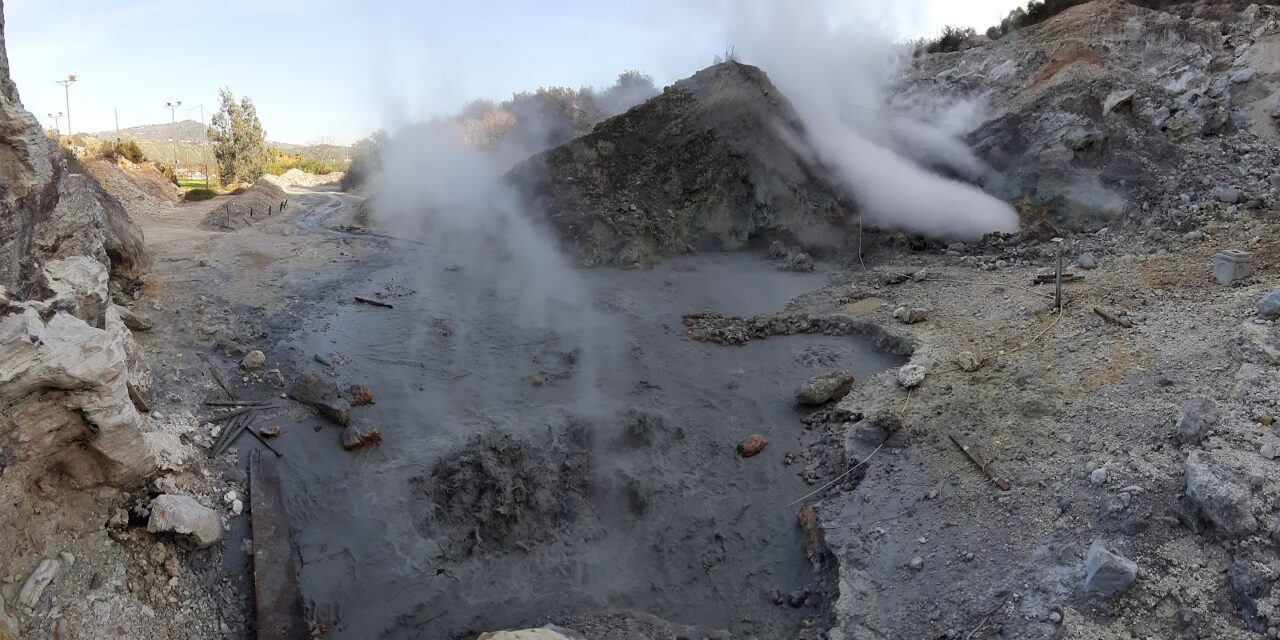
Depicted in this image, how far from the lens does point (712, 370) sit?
317 inches

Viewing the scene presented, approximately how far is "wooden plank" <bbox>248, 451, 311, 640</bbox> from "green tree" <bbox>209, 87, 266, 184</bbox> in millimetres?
24571

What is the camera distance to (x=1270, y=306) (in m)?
5.82

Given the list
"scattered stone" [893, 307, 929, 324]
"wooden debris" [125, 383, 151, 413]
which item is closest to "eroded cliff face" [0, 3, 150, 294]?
"wooden debris" [125, 383, 151, 413]

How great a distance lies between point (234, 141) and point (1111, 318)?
1143 inches

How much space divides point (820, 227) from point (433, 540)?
988cm

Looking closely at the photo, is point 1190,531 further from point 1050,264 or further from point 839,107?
point 839,107

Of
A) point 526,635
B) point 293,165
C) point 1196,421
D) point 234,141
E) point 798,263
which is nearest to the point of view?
point 526,635

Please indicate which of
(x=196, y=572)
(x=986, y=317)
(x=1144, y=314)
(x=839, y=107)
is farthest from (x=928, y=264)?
(x=196, y=572)

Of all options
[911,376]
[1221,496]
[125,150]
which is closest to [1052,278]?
[911,376]

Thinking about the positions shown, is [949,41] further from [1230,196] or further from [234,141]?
[234,141]

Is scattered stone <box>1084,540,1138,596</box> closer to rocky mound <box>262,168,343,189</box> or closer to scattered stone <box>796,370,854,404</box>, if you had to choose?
scattered stone <box>796,370,854,404</box>

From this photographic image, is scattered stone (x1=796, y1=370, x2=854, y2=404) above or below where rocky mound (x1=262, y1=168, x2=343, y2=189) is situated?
below

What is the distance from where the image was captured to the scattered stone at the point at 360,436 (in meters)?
6.17

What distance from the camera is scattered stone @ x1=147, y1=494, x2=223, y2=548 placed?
4691mm
